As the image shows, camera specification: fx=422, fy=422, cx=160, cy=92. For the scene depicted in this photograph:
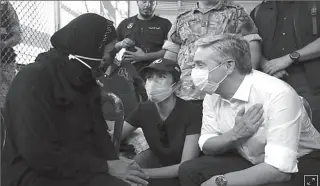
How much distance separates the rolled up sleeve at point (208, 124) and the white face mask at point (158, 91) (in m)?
0.19

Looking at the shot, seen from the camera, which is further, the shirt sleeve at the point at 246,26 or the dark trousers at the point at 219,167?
the shirt sleeve at the point at 246,26

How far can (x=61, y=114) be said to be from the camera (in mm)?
1078

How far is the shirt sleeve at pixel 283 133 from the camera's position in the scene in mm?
1090

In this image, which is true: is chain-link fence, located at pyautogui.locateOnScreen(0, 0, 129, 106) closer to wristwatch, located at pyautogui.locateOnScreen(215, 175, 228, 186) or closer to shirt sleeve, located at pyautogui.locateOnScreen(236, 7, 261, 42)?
shirt sleeve, located at pyautogui.locateOnScreen(236, 7, 261, 42)

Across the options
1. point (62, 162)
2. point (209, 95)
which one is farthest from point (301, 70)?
point (62, 162)

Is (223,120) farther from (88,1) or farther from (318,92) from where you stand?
(88,1)

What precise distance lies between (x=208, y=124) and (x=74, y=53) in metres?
0.47

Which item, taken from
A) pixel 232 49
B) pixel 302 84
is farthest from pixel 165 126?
pixel 302 84

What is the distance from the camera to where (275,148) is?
109cm

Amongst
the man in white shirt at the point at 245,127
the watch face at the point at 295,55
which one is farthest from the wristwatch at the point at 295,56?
the man in white shirt at the point at 245,127

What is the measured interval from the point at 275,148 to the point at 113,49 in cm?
52

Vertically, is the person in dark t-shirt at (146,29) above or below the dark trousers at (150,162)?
above

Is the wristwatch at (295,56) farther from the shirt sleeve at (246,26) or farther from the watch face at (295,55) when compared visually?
the shirt sleeve at (246,26)

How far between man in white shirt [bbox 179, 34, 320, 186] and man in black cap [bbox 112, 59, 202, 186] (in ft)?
0.42
